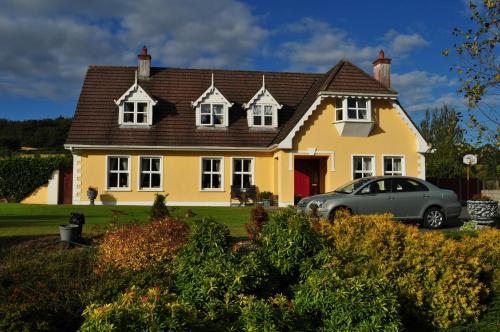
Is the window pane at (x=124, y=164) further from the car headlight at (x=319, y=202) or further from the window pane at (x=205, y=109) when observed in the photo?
the car headlight at (x=319, y=202)

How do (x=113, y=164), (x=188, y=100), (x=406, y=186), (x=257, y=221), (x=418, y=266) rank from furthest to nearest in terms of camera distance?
(x=188, y=100)
(x=113, y=164)
(x=406, y=186)
(x=257, y=221)
(x=418, y=266)

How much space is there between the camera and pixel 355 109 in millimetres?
23984

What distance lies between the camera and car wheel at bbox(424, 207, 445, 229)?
15.4 m

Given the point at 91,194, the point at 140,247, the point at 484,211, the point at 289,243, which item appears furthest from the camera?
the point at 91,194

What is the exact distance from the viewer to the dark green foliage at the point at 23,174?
1058 inches

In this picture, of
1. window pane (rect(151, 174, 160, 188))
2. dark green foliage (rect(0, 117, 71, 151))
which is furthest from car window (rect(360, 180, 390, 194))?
dark green foliage (rect(0, 117, 71, 151))

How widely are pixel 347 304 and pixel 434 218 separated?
11.3 meters

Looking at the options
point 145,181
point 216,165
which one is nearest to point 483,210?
point 216,165

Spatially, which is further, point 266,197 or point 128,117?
point 128,117

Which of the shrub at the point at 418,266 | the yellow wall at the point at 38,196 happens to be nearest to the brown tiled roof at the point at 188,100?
the yellow wall at the point at 38,196

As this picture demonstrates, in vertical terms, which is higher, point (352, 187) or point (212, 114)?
point (212, 114)

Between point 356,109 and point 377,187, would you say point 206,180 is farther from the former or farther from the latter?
point 377,187

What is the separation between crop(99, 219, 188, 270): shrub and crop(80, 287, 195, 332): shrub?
292 centimetres

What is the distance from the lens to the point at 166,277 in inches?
284
